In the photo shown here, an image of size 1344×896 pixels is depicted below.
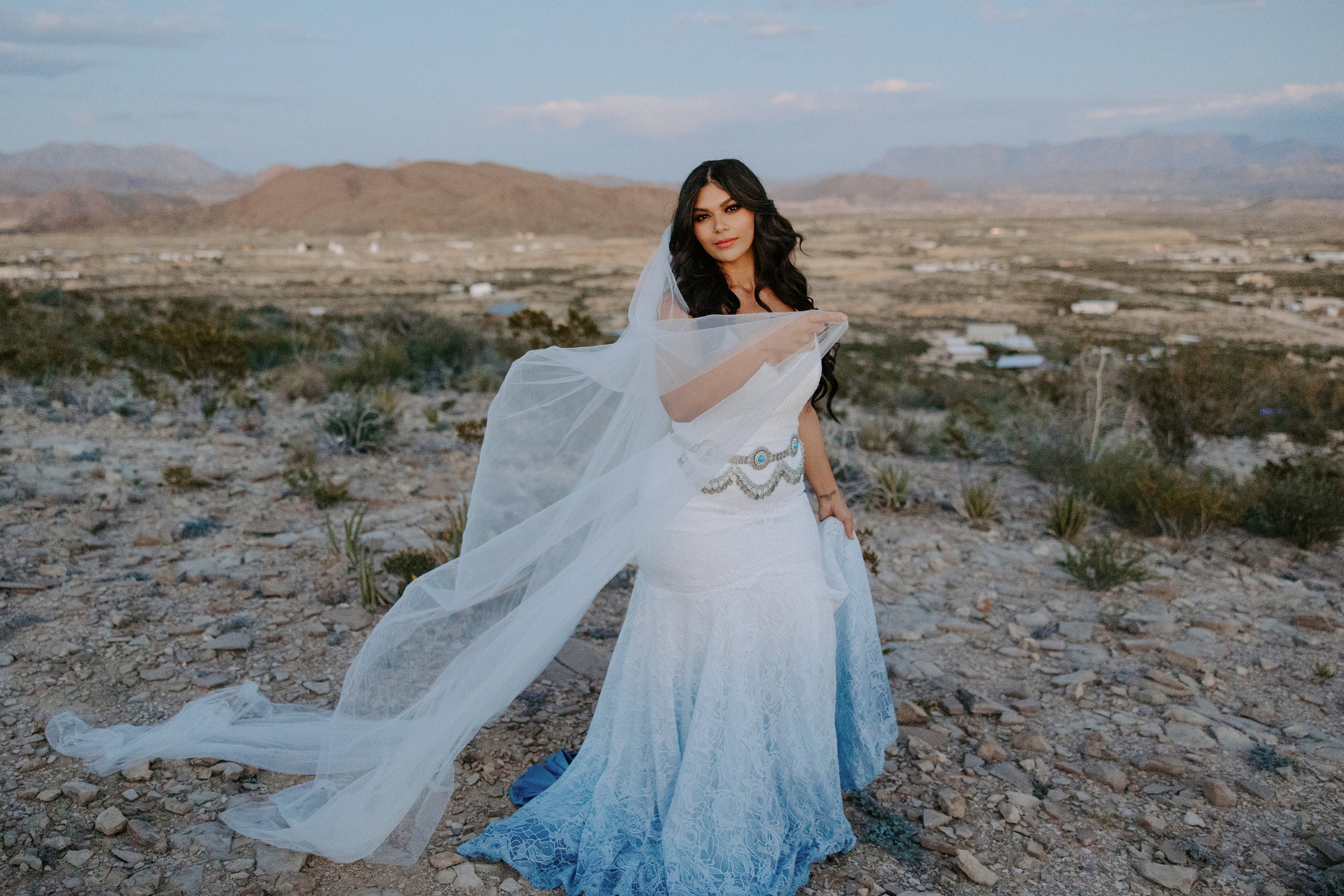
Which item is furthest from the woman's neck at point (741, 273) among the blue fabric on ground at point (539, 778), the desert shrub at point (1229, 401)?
the desert shrub at point (1229, 401)

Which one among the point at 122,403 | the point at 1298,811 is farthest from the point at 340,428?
the point at 1298,811

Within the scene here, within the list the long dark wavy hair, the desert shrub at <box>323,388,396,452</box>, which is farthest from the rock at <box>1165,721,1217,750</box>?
the desert shrub at <box>323,388,396,452</box>

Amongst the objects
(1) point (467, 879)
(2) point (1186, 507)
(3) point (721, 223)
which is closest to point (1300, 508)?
(2) point (1186, 507)

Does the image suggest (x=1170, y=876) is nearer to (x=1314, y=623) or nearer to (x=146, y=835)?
(x=1314, y=623)

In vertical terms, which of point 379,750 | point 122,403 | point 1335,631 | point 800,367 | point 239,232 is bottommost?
point 1335,631

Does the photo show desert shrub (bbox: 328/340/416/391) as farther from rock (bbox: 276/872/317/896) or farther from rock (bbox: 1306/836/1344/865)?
rock (bbox: 1306/836/1344/865)

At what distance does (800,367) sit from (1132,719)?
85.4 inches

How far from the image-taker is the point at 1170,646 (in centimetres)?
412

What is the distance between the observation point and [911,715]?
140 inches

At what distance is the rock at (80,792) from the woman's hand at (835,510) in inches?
95.2

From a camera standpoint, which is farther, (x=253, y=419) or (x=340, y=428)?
(x=253, y=419)

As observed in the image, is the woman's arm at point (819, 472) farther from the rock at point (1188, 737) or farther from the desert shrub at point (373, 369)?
the desert shrub at point (373, 369)

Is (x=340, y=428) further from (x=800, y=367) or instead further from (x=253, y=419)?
(x=800, y=367)

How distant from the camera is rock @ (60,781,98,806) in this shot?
8.89ft
